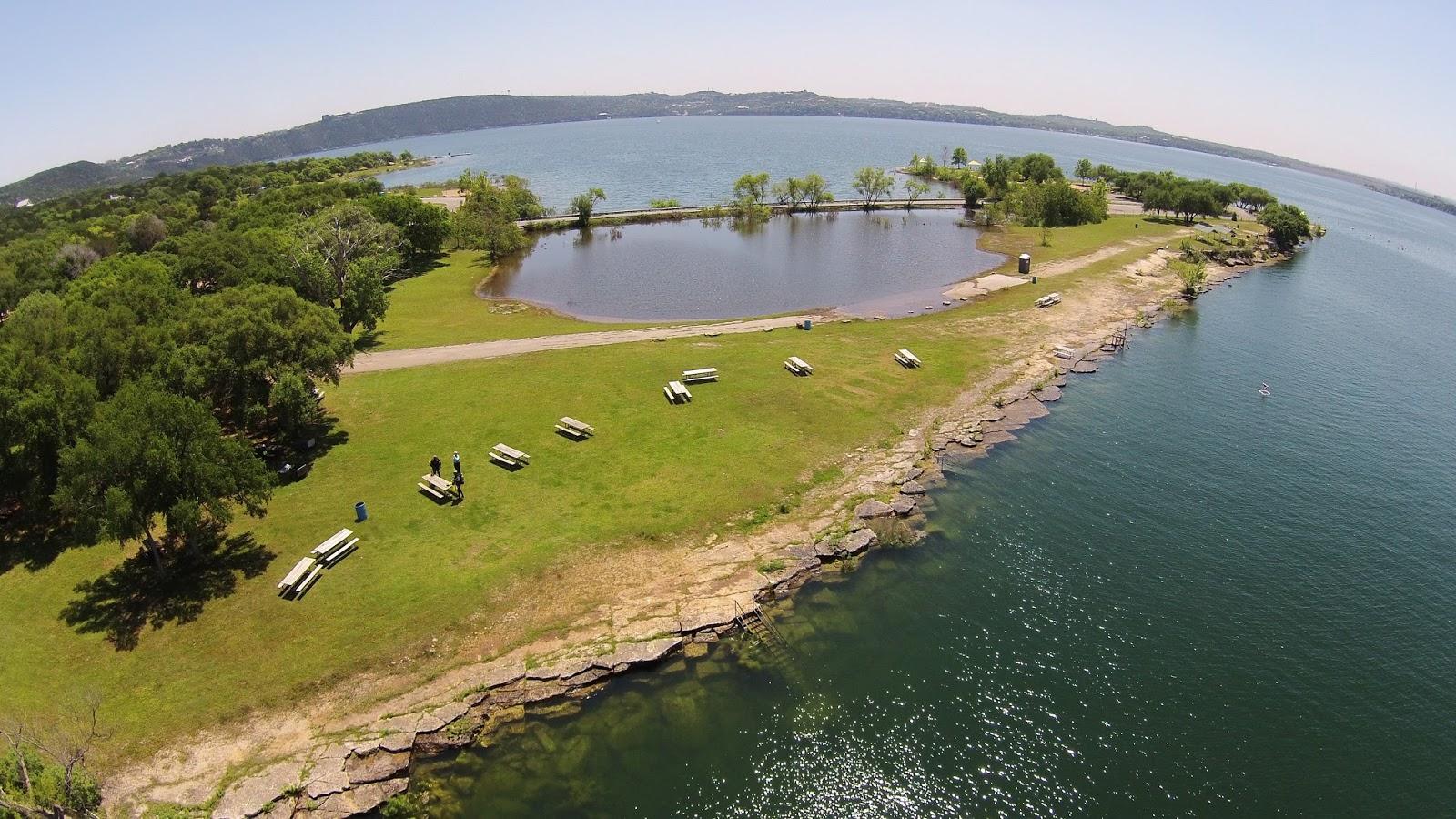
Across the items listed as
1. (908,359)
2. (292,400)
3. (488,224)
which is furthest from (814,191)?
(292,400)

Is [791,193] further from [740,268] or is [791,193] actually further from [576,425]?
[576,425]

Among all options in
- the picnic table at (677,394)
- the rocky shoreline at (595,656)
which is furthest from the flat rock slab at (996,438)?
the picnic table at (677,394)

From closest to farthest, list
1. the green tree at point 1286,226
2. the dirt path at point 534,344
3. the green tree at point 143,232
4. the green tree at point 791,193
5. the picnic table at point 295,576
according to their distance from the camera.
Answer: the picnic table at point 295,576, the dirt path at point 534,344, the green tree at point 143,232, the green tree at point 1286,226, the green tree at point 791,193

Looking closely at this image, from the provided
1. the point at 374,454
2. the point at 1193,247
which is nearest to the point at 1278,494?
the point at 374,454

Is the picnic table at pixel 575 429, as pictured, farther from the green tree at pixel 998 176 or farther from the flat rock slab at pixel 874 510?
the green tree at pixel 998 176

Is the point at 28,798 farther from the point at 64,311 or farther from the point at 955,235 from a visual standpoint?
the point at 955,235

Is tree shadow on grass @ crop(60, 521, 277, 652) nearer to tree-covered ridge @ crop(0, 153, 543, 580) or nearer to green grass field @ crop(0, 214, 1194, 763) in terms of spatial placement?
green grass field @ crop(0, 214, 1194, 763)

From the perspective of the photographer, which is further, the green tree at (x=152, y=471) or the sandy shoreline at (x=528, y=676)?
the green tree at (x=152, y=471)
